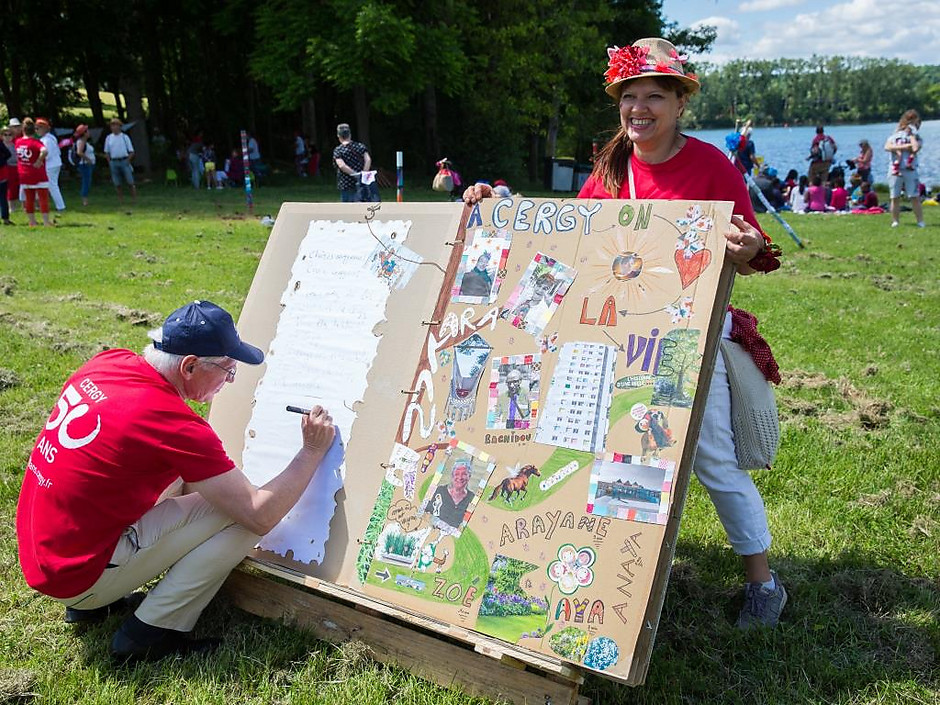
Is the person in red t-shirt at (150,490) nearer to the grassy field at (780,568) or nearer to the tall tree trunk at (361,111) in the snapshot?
the grassy field at (780,568)

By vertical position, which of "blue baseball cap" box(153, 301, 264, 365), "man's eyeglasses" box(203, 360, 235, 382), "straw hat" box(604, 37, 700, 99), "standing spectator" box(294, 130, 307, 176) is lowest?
"standing spectator" box(294, 130, 307, 176)

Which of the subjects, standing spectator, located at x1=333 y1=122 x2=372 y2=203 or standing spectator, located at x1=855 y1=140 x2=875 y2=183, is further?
standing spectator, located at x1=855 y1=140 x2=875 y2=183

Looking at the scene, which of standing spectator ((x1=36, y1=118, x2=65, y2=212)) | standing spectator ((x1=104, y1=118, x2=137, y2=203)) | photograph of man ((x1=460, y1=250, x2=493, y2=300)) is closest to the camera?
photograph of man ((x1=460, y1=250, x2=493, y2=300))

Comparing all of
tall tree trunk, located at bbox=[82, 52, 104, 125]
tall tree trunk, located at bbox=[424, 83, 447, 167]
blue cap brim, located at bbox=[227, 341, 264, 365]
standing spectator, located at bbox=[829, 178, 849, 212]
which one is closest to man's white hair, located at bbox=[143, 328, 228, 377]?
blue cap brim, located at bbox=[227, 341, 264, 365]

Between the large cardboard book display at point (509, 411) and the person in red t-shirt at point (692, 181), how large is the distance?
222 millimetres

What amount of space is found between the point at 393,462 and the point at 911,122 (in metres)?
13.6

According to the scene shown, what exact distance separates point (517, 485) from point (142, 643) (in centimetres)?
147

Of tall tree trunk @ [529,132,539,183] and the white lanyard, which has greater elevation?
the white lanyard

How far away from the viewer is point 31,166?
13.0 m

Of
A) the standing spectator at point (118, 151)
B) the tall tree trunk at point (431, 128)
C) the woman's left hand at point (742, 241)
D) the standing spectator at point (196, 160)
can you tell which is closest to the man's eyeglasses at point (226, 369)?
the woman's left hand at point (742, 241)

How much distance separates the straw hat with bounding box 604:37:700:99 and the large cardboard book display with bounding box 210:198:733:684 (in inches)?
17.5

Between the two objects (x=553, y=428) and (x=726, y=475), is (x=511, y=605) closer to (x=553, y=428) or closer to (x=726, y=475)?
(x=553, y=428)

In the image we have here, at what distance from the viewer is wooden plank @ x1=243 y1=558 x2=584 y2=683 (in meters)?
2.41

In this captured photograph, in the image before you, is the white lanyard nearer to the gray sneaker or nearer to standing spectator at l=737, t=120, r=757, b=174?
the gray sneaker
